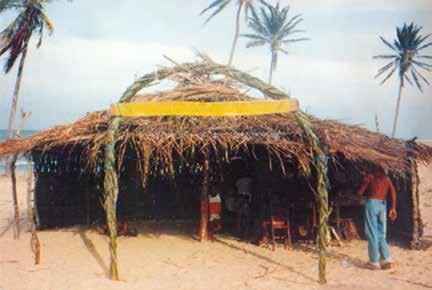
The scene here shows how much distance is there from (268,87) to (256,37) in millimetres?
29300

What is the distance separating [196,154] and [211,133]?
3.32m

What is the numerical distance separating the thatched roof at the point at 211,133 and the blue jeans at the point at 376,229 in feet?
2.10

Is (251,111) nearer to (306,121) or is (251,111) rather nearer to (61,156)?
(306,121)

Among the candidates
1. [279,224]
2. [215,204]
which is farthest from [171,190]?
[279,224]

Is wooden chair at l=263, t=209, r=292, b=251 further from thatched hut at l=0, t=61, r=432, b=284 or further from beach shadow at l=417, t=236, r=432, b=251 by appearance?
beach shadow at l=417, t=236, r=432, b=251

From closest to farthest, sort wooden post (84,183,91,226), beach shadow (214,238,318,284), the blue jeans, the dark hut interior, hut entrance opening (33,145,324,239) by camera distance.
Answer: beach shadow (214,238,318,284) → the blue jeans → the dark hut interior → hut entrance opening (33,145,324,239) → wooden post (84,183,91,226)

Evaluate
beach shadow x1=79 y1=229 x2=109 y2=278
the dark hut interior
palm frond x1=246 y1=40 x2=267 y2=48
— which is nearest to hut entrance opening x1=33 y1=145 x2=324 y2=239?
the dark hut interior

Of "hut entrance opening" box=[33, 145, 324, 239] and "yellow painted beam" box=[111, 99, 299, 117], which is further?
"hut entrance opening" box=[33, 145, 324, 239]

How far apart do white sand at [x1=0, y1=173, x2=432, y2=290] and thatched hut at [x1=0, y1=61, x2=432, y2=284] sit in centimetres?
80

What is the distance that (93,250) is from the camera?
8000 mm

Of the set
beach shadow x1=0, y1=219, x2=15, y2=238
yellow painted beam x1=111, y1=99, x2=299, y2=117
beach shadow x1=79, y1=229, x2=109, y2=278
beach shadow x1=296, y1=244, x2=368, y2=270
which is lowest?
beach shadow x1=296, y1=244, x2=368, y2=270

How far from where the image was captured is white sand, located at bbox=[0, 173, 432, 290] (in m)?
6.06

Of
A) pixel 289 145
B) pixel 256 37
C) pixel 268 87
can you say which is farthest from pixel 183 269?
pixel 256 37

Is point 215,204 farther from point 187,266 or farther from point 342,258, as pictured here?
point 342,258
